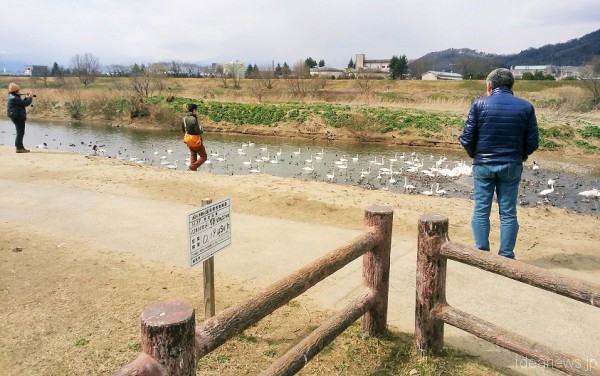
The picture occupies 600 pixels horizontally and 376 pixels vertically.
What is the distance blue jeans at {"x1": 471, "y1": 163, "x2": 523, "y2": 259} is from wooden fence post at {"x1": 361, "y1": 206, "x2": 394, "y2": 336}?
5.96ft

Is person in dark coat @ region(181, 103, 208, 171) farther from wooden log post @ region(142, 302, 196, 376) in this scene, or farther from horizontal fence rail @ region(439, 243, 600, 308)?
wooden log post @ region(142, 302, 196, 376)

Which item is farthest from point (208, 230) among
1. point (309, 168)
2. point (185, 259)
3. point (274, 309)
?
point (309, 168)

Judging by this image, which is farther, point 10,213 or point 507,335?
point 10,213

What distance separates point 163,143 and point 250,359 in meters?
22.7

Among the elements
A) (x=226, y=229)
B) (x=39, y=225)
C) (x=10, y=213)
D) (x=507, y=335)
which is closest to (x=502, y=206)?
(x=507, y=335)

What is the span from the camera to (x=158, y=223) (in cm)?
725

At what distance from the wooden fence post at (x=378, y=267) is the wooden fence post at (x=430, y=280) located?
0.34m

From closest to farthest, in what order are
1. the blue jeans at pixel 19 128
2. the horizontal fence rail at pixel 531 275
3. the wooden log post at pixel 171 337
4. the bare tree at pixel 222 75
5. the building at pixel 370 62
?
the wooden log post at pixel 171 337
the horizontal fence rail at pixel 531 275
the blue jeans at pixel 19 128
the bare tree at pixel 222 75
the building at pixel 370 62

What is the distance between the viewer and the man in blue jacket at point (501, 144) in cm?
484

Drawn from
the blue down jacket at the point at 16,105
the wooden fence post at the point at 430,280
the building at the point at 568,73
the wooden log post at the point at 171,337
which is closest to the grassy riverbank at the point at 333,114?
the blue down jacket at the point at 16,105

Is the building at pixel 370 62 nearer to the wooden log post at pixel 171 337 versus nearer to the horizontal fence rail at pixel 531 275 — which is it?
the horizontal fence rail at pixel 531 275

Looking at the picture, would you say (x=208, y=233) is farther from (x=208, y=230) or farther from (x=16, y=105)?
(x=16, y=105)

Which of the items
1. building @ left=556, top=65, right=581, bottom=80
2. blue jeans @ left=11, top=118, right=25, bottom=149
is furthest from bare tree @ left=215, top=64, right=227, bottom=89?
building @ left=556, top=65, right=581, bottom=80

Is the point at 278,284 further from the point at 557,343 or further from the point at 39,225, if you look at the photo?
the point at 39,225
